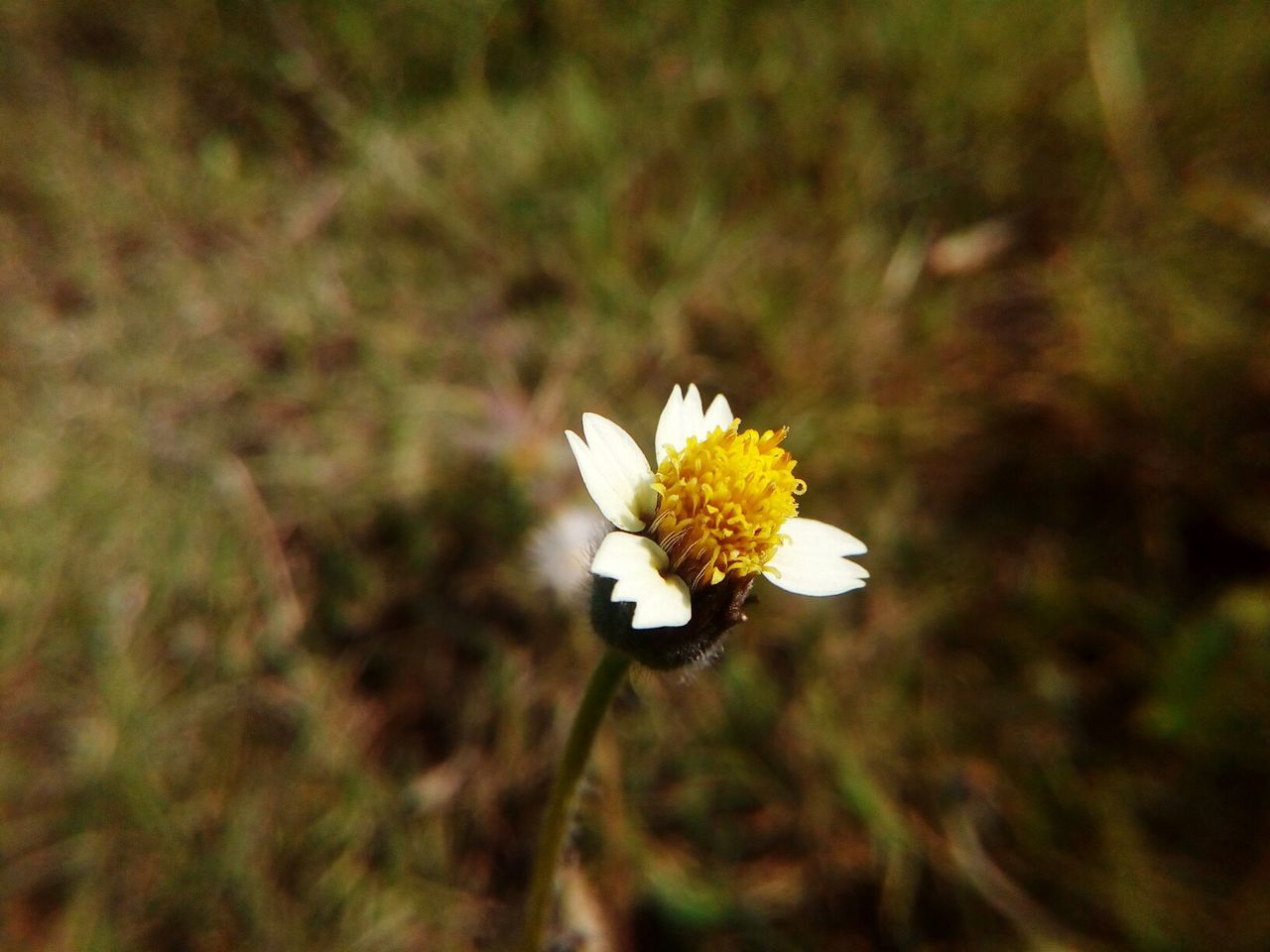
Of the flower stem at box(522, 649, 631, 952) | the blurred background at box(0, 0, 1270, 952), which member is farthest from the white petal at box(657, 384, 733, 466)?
the blurred background at box(0, 0, 1270, 952)

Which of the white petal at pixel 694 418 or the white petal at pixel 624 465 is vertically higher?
the white petal at pixel 694 418

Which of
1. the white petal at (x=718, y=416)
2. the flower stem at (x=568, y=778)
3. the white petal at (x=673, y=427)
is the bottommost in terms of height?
the flower stem at (x=568, y=778)

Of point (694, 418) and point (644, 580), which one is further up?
point (694, 418)

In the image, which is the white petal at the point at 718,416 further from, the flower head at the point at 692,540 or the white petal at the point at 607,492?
the white petal at the point at 607,492

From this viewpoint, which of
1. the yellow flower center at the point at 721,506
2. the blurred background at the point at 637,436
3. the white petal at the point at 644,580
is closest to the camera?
the white petal at the point at 644,580

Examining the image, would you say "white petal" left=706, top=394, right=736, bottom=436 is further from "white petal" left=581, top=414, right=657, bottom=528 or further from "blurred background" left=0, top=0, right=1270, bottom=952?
"blurred background" left=0, top=0, right=1270, bottom=952

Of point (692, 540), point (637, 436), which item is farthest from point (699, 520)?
point (637, 436)

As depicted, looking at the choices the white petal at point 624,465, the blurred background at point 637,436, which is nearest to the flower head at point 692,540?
the white petal at point 624,465

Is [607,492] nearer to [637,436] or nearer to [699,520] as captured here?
[699,520]

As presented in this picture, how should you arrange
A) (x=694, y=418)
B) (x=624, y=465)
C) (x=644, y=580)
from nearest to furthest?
(x=644, y=580) < (x=624, y=465) < (x=694, y=418)
